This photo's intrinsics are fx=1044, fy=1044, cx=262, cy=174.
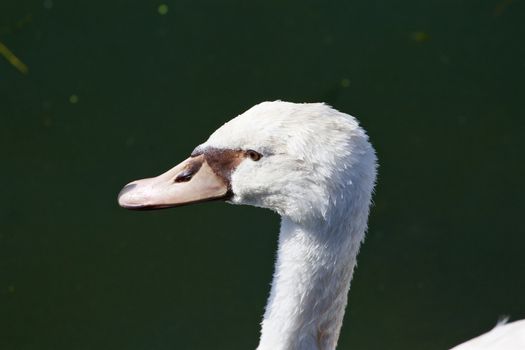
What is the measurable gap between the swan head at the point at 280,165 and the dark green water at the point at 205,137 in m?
1.27

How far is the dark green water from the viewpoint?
4.06m

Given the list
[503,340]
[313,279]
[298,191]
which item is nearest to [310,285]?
[313,279]

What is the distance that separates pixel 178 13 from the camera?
177 inches

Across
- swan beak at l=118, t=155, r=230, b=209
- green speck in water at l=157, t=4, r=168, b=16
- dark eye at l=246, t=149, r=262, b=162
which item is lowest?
swan beak at l=118, t=155, r=230, b=209

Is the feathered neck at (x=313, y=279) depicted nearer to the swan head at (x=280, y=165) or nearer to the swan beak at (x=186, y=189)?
the swan head at (x=280, y=165)

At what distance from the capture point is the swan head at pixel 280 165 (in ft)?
8.50

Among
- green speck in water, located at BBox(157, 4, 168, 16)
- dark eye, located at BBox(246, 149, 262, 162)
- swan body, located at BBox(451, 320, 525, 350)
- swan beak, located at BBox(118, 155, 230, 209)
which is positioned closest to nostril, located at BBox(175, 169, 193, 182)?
swan beak, located at BBox(118, 155, 230, 209)

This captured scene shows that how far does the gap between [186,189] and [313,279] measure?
425 mm

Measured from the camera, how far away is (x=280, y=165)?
Answer: 8.79 feet

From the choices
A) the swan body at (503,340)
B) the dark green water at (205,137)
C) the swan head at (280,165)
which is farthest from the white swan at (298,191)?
the dark green water at (205,137)

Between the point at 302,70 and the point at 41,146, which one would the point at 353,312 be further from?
the point at 41,146

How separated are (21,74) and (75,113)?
0.28 meters

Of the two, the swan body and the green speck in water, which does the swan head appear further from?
the green speck in water

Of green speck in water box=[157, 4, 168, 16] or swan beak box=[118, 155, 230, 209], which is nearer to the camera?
swan beak box=[118, 155, 230, 209]
